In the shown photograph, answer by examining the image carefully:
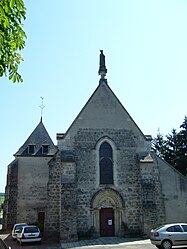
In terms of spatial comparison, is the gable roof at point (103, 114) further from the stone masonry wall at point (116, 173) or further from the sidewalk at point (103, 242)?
the sidewalk at point (103, 242)

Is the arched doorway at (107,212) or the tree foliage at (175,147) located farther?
the tree foliage at (175,147)

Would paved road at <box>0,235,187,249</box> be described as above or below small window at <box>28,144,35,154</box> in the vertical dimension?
below

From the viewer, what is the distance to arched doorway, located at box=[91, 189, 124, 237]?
17438 millimetres

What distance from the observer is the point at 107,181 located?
18.2 m

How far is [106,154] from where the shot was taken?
738 inches

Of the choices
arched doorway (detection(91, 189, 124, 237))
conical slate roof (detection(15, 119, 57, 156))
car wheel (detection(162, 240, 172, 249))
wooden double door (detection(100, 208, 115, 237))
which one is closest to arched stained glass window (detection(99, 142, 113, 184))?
arched doorway (detection(91, 189, 124, 237))

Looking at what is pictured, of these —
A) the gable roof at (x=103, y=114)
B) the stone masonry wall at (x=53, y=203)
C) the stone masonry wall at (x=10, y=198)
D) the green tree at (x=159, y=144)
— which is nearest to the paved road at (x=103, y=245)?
the stone masonry wall at (x=53, y=203)

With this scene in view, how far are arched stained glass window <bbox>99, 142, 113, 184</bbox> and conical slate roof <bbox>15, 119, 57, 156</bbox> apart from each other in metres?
9.01

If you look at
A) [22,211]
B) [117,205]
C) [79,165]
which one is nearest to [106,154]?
[79,165]

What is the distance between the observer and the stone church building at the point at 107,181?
17.2 m

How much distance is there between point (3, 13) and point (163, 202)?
17693mm

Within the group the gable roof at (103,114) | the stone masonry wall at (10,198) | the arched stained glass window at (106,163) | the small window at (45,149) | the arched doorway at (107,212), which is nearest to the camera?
the arched doorway at (107,212)

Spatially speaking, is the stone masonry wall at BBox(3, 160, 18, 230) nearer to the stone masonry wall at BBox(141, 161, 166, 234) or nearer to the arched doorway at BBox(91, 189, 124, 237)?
the arched doorway at BBox(91, 189, 124, 237)

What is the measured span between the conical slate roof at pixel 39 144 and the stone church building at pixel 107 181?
275 inches
